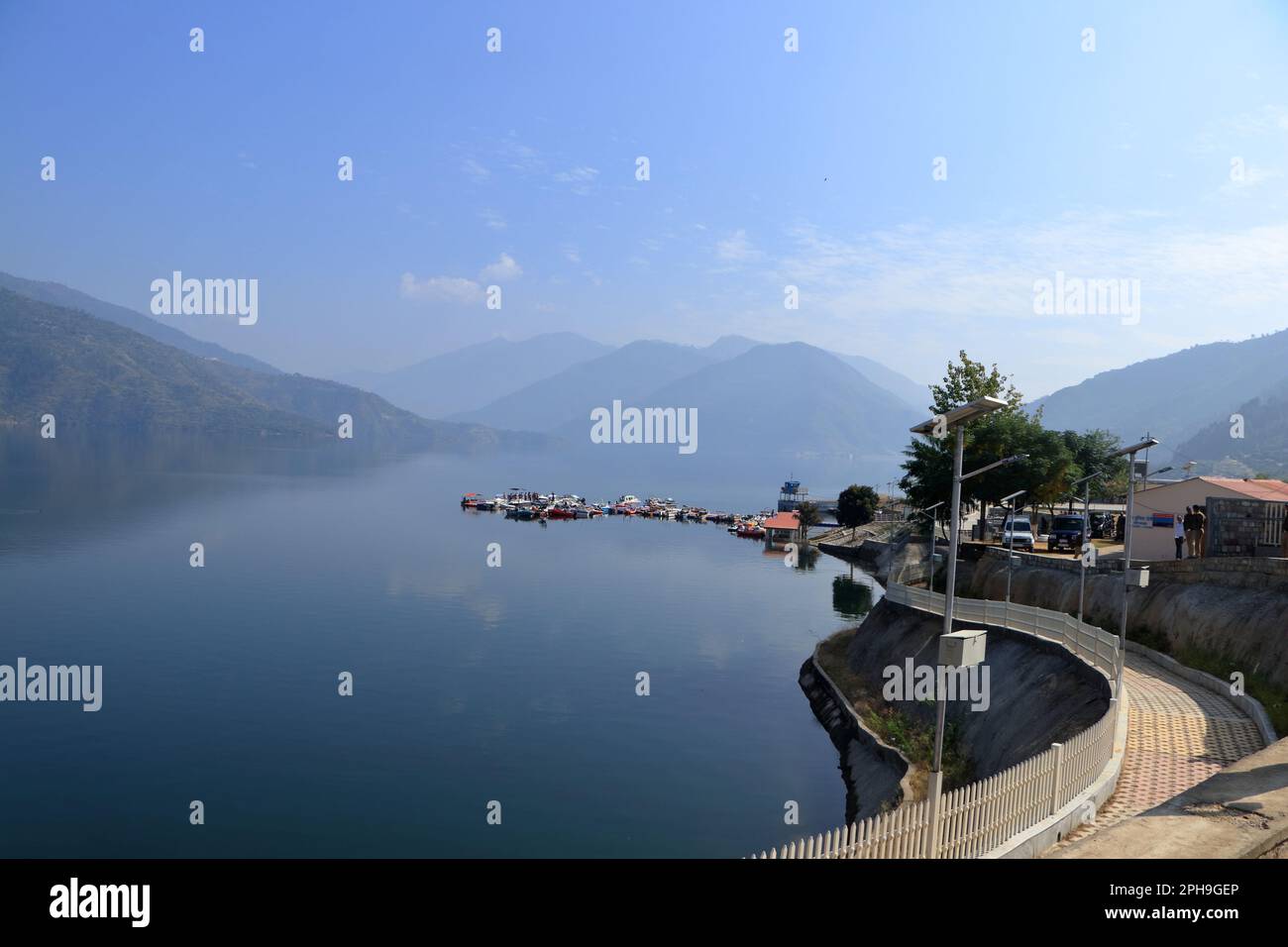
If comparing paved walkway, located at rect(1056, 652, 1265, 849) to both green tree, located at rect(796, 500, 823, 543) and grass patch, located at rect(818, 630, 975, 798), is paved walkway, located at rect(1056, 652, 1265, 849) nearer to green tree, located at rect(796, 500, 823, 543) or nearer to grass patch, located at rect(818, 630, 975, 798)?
grass patch, located at rect(818, 630, 975, 798)

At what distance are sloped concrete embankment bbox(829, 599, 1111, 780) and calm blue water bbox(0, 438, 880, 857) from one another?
5769mm

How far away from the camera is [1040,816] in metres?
14.6

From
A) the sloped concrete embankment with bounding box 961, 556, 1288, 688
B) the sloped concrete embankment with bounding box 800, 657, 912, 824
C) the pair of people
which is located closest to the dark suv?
the sloped concrete embankment with bounding box 961, 556, 1288, 688

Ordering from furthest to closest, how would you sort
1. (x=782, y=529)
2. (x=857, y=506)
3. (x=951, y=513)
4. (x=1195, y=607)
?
(x=782, y=529) < (x=857, y=506) < (x=1195, y=607) < (x=951, y=513)

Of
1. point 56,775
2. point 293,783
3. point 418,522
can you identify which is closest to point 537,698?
point 293,783

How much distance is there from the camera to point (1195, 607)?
3117 centimetres

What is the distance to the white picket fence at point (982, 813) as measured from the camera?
11500 millimetres

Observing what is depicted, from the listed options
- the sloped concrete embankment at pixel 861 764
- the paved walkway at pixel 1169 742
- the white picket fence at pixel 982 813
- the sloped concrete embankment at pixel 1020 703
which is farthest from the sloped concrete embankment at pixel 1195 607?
the white picket fence at pixel 982 813

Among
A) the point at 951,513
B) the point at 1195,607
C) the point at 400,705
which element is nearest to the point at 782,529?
the point at 400,705

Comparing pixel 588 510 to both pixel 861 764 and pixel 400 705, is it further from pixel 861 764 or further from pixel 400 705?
pixel 861 764

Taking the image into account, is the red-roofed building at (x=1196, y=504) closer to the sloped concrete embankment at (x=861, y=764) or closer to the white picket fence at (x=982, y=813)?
the sloped concrete embankment at (x=861, y=764)

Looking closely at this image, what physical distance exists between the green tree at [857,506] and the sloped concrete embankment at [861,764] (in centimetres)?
8616

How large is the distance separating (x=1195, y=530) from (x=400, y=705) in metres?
35.0
